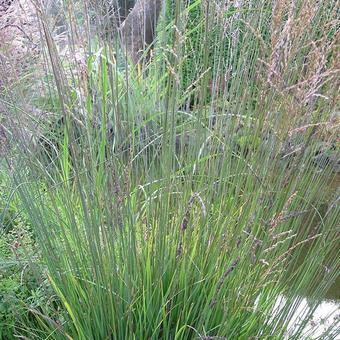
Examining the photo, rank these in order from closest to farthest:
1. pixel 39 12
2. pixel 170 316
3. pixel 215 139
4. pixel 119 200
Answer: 1. pixel 39 12
2. pixel 119 200
3. pixel 170 316
4. pixel 215 139

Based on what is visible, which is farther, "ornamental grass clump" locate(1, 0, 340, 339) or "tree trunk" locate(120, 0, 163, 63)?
"tree trunk" locate(120, 0, 163, 63)

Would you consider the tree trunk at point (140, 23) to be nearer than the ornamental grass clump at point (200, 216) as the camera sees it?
No

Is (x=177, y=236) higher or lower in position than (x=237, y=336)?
higher

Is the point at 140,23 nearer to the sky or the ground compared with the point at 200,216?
nearer to the sky

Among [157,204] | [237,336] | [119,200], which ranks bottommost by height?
[237,336]

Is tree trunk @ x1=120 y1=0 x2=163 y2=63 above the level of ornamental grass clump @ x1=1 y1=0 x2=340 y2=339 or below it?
above

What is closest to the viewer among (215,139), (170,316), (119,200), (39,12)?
(39,12)

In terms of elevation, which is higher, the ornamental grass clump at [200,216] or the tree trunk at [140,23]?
the tree trunk at [140,23]

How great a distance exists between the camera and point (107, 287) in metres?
1.52

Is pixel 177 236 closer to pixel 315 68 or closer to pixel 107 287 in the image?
pixel 107 287

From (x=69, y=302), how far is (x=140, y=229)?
0.32 m

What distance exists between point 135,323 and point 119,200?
0.39m

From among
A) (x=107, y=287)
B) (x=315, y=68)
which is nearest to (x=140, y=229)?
(x=107, y=287)

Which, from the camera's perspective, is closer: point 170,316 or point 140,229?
point 170,316
